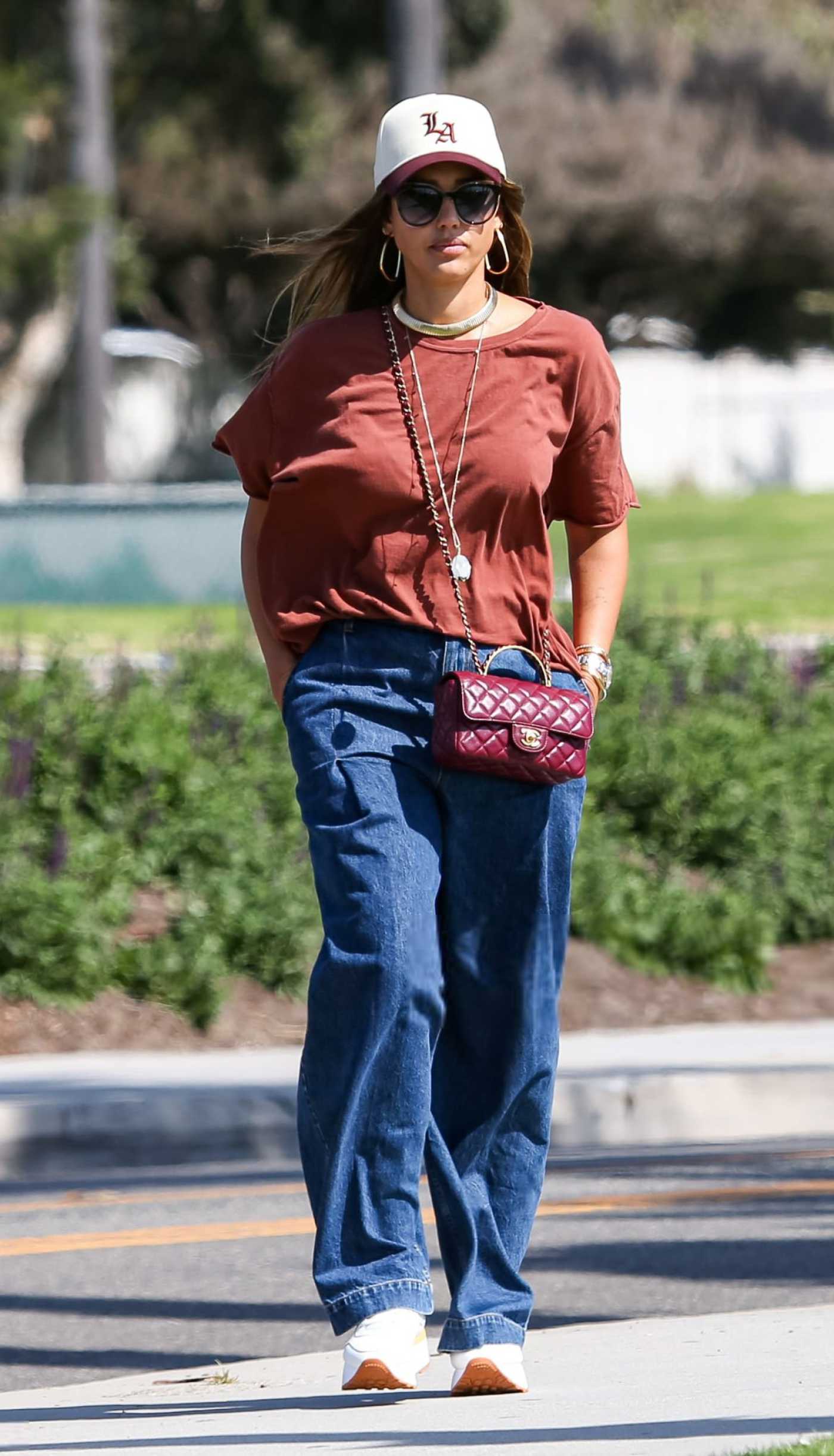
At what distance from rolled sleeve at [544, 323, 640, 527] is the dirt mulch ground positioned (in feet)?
16.6

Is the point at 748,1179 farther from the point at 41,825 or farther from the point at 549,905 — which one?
the point at 41,825

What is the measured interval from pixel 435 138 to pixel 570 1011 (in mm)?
5944

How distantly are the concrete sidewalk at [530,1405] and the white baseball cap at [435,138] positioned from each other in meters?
1.84

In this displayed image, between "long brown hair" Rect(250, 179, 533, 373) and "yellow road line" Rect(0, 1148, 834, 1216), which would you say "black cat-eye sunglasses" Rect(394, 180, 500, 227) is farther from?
"yellow road line" Rect(0, 1148, 834, 1216)

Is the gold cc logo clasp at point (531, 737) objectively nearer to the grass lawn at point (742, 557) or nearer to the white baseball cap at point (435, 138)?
the white baseball cap at point (435, 138)

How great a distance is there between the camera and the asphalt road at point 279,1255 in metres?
5.12

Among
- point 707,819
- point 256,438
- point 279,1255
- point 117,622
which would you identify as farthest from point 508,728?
point 117,622

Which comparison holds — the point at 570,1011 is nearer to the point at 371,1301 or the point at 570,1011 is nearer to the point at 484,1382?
the point at 484,1382

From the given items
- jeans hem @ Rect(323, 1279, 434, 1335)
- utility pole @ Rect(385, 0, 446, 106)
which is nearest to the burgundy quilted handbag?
jeans hem @ Rect(323, 1279, 434, 1335)

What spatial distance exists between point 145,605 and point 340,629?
1430 centimetres

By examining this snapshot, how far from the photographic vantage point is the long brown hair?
4.16m

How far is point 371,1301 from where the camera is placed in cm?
389

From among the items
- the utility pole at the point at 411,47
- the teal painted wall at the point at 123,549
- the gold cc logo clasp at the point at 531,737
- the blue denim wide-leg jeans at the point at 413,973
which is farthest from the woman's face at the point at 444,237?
the teal painted wall at the point at 123,549

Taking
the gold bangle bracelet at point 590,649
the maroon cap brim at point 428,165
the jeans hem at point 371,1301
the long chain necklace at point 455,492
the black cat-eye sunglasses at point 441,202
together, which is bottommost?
the jeans hem at point 371,1301
